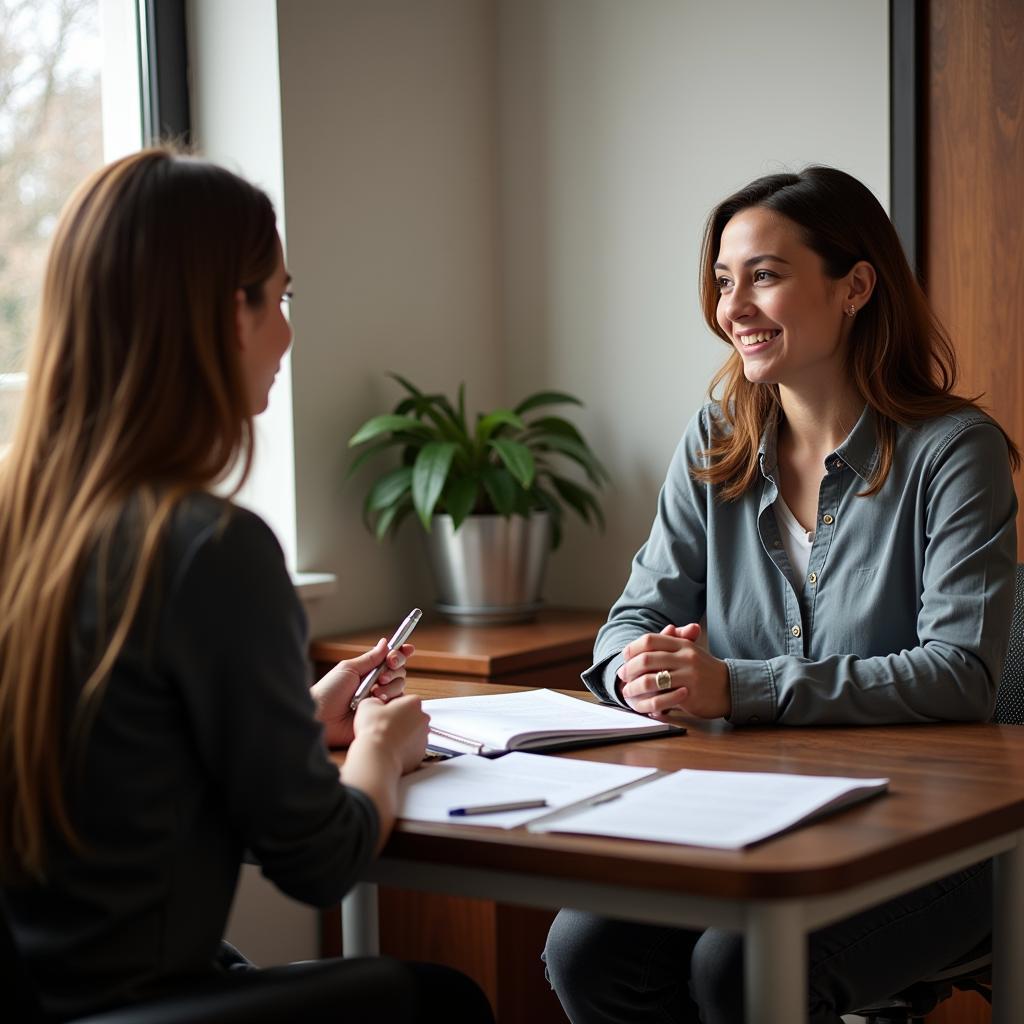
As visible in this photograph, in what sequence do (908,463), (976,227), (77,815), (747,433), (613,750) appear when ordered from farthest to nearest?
(976,227)
(747,433)
(908,463)
(613,750)
(77,815)

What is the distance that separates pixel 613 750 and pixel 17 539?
0.70m

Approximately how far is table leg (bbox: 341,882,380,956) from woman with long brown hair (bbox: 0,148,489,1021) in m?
0.50

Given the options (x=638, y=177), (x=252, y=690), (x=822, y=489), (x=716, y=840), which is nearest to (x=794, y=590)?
(x=822, y=489)

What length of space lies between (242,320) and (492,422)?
1691mm

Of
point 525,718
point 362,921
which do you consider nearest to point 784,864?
point 525,718

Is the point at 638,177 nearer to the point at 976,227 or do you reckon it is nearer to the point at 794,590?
the point at 976,227

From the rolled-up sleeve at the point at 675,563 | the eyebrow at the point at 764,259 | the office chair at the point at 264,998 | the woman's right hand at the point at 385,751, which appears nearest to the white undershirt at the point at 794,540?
the rolled-up sleeve at the point at 675,563

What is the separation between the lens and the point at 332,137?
2932 millimetres

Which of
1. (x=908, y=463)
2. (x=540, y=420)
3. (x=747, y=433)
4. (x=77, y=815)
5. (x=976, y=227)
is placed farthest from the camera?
(x=540, y=420)

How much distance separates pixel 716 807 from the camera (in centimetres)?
127

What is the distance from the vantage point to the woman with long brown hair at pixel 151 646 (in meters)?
1.09

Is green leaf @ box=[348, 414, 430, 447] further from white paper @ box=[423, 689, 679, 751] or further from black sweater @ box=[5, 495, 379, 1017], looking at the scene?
black sweater @ box=[5, 495, 379, 1017]

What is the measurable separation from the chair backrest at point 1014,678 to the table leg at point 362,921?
897 millimetres

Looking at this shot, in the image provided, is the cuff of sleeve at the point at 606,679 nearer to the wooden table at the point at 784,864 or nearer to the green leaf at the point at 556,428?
the wooden table at the point at 784,864
